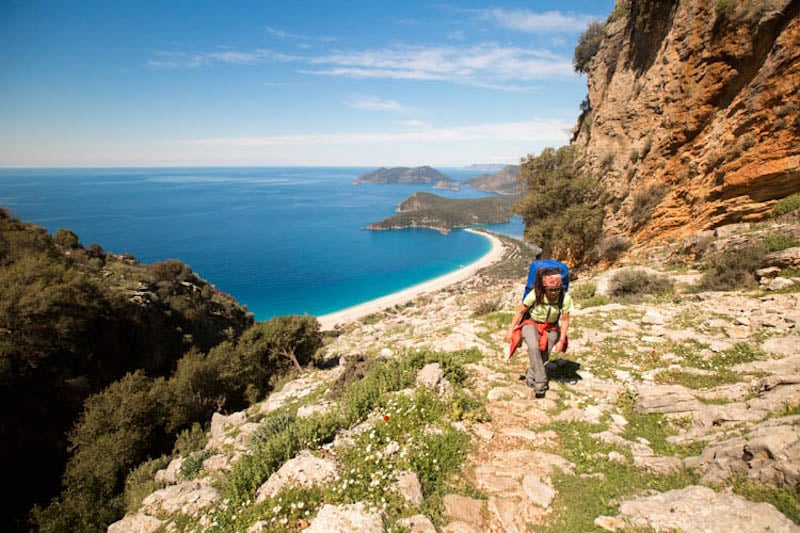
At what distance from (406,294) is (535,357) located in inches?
3175

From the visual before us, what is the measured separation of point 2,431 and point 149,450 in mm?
11519

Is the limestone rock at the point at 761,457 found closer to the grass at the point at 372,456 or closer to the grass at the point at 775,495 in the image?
the grass at the point at 775,495

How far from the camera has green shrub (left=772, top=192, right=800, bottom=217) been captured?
12914 millimetres

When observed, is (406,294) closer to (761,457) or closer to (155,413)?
(155,413)

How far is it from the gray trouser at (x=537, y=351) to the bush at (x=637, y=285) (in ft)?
28.0

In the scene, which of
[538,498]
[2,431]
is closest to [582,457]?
[538,498]

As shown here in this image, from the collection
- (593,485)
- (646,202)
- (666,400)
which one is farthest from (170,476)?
(646,202)

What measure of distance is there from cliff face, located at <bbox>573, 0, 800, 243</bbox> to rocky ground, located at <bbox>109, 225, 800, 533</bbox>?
8.59 meters

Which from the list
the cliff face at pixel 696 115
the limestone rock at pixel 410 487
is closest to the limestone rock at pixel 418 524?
the limestone rock at pixel 410 487

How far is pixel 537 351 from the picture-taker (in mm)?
6676

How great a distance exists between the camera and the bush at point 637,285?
13.0m

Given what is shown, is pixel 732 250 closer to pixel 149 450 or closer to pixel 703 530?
pixel 703 530

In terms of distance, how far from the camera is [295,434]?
6309 millimetres

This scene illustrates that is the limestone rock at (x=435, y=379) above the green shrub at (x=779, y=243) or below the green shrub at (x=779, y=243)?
below
